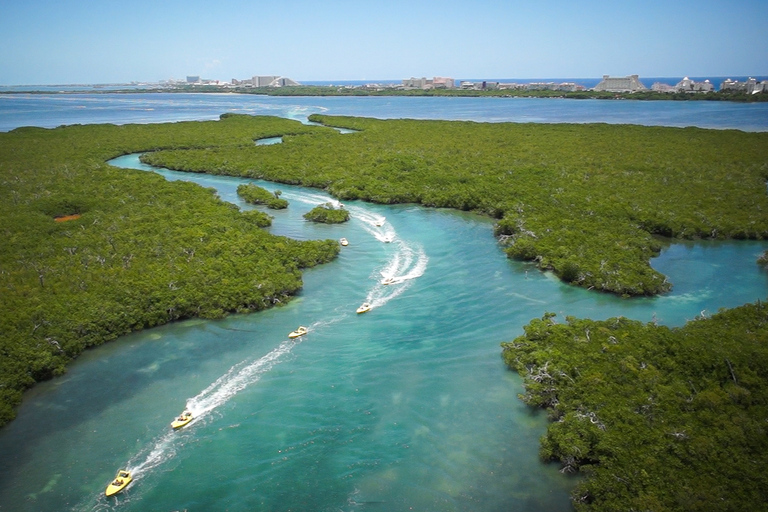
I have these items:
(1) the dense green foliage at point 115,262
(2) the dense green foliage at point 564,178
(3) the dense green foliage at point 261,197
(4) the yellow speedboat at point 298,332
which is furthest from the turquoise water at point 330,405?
(3) the dense green foliage at point 261,197

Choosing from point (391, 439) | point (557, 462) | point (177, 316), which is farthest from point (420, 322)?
point (177, 316)

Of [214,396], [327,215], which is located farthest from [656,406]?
[327,215]

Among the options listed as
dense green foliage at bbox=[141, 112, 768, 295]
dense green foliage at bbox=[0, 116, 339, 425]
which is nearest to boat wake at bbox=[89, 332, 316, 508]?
dense green foliage at bbox=[0, 116, 339, 425]

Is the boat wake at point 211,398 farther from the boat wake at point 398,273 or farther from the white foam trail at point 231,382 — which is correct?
the boat wake at point 398,273

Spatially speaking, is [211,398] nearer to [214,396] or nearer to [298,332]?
[214,396]

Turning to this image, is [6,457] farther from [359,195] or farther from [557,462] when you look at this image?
[359,195]

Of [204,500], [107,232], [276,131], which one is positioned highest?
[276,131]
